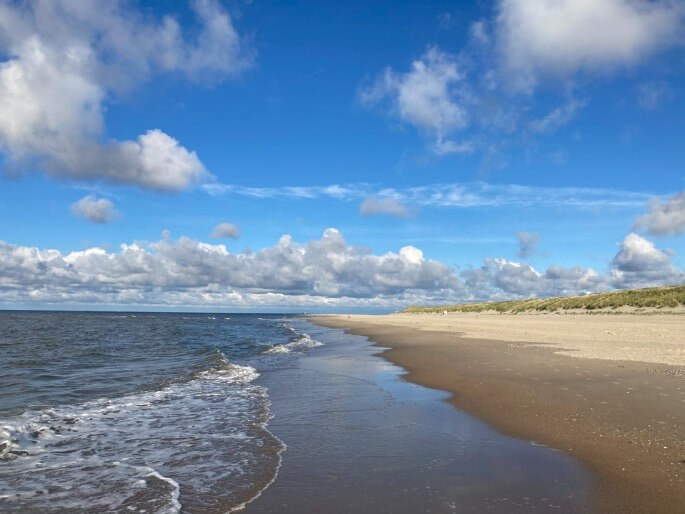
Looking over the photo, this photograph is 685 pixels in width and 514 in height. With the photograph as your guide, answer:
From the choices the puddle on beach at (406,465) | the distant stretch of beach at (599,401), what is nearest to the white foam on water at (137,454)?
the puddle on beach at (406,465)

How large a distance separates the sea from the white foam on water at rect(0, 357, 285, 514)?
34 millimetres

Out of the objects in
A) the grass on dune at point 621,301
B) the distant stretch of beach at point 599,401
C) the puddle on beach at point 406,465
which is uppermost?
the grass on dune at point 621,301

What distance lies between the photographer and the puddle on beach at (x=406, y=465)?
251 inches

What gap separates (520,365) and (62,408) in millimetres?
15923

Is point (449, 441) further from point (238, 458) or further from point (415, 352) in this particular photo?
point (415, 352)

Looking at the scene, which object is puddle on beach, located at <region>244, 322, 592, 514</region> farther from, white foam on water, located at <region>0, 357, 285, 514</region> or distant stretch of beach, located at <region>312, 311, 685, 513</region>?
white foam on water, located at <region>0, 357, 285, 514</region>

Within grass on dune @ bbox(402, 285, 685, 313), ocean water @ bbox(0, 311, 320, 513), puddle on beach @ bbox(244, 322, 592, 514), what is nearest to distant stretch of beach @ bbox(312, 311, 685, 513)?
puddle on beach @ bbox(244, 322, 592, 514)

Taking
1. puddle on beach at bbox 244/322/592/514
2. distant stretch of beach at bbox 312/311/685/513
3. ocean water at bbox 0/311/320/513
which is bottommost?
ocean water at bbox 0/311/320/513

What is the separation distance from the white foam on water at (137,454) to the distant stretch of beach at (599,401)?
214 inches

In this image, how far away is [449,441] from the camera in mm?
9234

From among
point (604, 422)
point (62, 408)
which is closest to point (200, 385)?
point (62, 408)

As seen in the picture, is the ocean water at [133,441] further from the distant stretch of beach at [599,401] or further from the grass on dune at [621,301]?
the grass on dune at [621,301]

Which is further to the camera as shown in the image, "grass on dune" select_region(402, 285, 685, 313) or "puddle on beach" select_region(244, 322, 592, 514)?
"grass on dune" select_region(402, 285, 685, 313)

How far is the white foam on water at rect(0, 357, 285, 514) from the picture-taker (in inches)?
276
